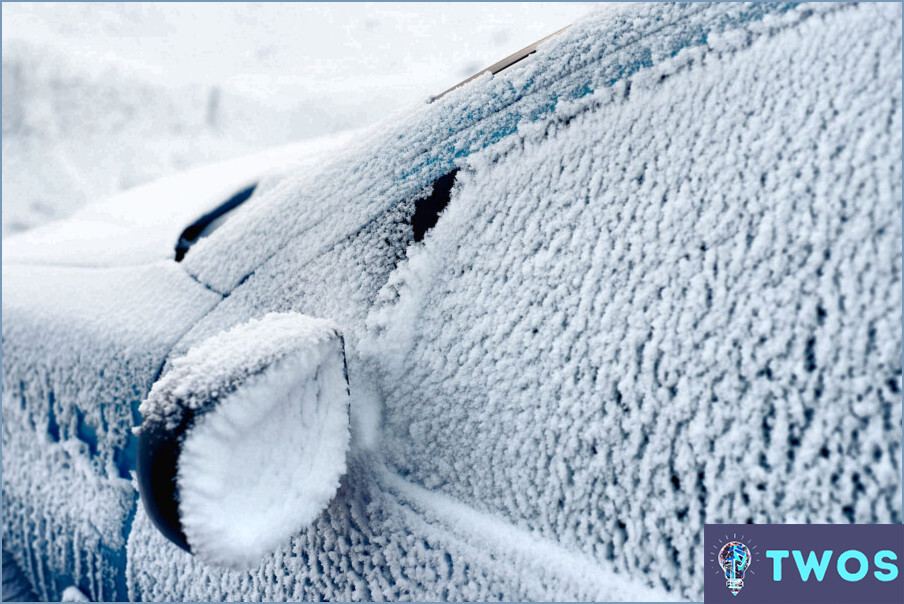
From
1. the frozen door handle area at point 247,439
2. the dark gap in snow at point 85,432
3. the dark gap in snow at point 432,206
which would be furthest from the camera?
the dark gap in snow at point 85,432

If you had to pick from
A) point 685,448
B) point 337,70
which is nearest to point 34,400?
point 685,448

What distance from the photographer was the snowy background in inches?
177

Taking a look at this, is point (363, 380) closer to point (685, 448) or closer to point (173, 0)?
point (685, 448)

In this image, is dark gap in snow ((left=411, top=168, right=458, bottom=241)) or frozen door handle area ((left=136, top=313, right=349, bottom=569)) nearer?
frozen door handle area ((left=136, top=313, right=349, bottom=569))

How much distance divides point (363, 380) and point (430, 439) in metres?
0.17

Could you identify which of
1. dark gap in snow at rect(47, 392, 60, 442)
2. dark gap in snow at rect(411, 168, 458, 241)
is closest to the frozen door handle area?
dark gap in snow at rect(411, 168, 458, 241)

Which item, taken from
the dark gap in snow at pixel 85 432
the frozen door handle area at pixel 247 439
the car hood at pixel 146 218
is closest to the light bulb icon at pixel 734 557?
the frozen door handle area at pixel 247 439

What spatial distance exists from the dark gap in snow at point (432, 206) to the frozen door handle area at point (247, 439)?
0.25 metres

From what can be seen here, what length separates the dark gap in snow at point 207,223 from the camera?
1613 mm

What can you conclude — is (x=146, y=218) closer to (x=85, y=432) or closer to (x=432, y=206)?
(x=85, y=432)

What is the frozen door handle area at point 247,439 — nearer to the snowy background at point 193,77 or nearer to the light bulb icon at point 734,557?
the light bulb icon at point 734,557

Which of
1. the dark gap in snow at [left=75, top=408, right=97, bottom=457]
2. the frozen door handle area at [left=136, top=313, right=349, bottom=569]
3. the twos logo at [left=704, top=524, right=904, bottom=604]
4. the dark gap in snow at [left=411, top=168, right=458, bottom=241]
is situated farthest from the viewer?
the dark gap in snow at [left=75, top=408, right=97, bottom=457]

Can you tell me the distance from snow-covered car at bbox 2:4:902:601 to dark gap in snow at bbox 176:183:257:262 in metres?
0.36

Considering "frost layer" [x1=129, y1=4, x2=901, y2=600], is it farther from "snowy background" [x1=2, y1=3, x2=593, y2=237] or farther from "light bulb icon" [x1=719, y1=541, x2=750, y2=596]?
"snowy background" [x1=2, y1=3, x2=593, y2=237]
